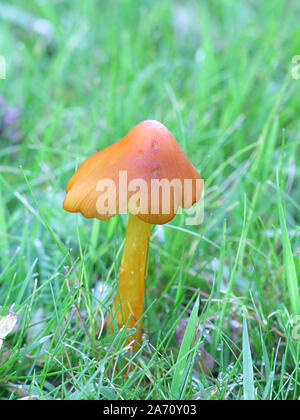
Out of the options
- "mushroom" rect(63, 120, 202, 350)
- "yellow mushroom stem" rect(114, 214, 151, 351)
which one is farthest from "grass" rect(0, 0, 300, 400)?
"mushroom" rect(63, 120, 202, 350)

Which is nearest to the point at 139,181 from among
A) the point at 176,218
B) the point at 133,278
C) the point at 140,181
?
the point at 140,181

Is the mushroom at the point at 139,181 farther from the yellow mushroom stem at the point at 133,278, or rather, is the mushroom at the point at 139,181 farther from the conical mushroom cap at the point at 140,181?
the yellow mushroom stem at the point at 133,278

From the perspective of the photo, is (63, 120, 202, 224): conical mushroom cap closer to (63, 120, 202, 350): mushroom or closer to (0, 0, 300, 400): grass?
(63, 120, 202, 350): mushroom

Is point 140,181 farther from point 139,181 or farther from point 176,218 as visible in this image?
point 176,218

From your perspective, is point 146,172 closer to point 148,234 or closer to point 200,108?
point 148,234

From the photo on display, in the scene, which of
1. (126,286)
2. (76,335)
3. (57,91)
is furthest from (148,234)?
(57,91)

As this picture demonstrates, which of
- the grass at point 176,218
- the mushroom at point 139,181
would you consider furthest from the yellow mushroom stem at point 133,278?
the mushroom at point 139,181
